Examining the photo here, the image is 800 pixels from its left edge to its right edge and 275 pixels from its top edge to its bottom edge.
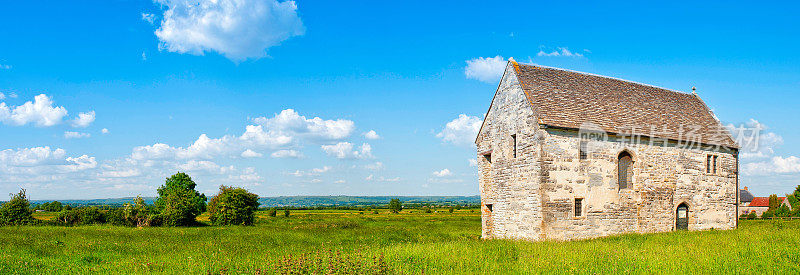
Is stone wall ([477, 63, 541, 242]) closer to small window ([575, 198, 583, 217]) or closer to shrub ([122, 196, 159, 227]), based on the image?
small window ([575, 198, 583, 217])

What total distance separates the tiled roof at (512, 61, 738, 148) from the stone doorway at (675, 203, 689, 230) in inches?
142

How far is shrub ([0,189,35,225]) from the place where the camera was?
3981 cm

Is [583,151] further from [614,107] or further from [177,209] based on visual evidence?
[177,209]

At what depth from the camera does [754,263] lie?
Result: 1254 centimetres

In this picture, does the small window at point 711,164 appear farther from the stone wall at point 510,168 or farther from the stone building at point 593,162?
the stone wall at point 510,168

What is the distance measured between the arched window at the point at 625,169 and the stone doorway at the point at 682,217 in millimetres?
3726

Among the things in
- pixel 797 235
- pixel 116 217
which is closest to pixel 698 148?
pixel 797 235

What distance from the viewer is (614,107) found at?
24203 mm

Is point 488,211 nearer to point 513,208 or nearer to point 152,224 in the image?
Result: point 513,208

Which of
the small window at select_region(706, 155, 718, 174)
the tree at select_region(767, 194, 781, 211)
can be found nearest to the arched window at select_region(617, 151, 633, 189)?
the small window at select_region(706, 155, 718, 174)

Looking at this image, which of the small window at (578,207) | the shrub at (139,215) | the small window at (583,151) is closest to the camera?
the small window at (578,207)

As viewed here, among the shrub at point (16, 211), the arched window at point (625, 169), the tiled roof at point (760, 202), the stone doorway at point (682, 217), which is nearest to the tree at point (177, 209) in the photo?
the shrub at point (16, 211)

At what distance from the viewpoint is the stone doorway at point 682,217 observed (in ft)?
79.7

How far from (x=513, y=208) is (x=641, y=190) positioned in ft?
21.3
